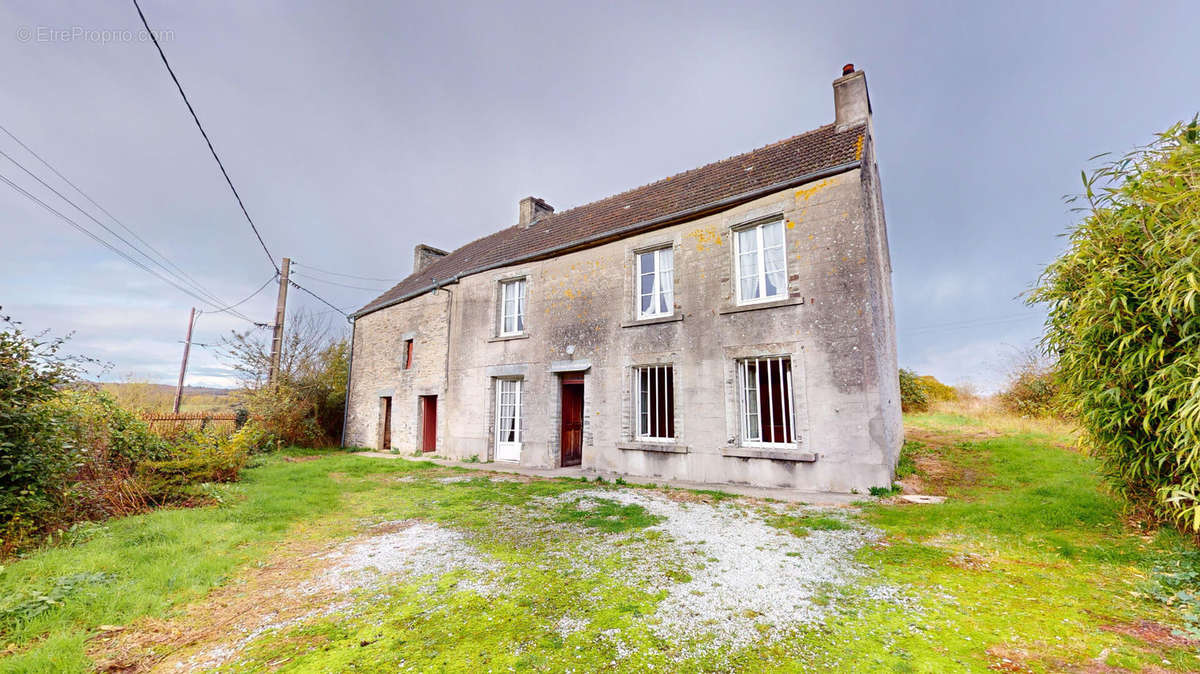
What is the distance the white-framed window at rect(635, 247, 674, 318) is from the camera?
9688 millimetres

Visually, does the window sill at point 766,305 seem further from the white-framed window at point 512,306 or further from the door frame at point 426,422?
the door frame at point 426,422

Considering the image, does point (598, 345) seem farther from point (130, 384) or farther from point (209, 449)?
point (130, 384)

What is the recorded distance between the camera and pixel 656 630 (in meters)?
2.93

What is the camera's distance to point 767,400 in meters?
8.24

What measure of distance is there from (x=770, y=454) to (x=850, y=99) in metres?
6.93

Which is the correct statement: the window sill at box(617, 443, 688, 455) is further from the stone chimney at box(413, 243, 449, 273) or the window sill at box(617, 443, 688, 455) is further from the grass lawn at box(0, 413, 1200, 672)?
the stone chimney at box(413, 243, 449, 273)

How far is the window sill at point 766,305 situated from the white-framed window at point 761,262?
0.15 metres

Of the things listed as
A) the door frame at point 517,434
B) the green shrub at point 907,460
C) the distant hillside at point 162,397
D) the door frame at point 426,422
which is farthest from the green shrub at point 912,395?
the distant hillside at point 162,397

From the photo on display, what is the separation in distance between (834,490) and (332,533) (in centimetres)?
719

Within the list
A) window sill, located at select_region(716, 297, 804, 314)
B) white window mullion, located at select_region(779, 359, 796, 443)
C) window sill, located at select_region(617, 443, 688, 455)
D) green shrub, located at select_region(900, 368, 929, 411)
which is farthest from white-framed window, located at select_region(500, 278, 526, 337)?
green shrub, located at select_region(900, 368, 929, 411)

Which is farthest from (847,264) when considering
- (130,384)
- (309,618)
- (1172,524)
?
(130,384)

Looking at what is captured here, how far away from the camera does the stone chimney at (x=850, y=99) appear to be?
28.2 ft

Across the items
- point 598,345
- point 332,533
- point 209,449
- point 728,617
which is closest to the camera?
point 728,617

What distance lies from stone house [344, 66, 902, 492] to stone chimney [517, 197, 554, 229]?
3.27ft
